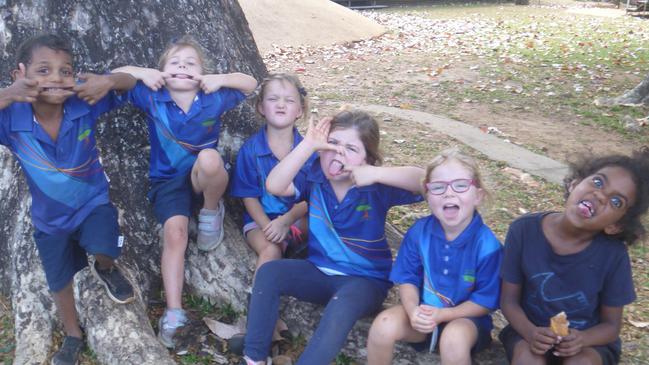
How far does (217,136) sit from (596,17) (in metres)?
18.9

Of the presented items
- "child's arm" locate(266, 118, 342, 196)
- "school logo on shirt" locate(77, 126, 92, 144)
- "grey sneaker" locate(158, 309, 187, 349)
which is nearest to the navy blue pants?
"child's arm" locate(266, 118, 342, 196)

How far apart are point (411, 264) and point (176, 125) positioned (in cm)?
149

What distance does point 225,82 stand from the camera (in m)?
3.61

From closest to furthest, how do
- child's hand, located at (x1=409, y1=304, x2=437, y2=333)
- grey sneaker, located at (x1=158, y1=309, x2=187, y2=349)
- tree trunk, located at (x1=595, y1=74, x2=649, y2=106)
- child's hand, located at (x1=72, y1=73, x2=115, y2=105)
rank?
child's hand, located at (x1=409, y1=304, x2=437, y2=333) < child's hand, located at (x1=72, y1=73, x2=115, y2=105) < grey sneaker, located at (x1=158, y1=309, x2=187, y2=349) < tree trunk, located at (x1=595, y1=74, x2=649, y2=106)

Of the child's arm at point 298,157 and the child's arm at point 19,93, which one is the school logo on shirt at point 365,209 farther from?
the child's arm at point 19,93

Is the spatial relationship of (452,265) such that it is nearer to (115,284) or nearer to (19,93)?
(115,284)

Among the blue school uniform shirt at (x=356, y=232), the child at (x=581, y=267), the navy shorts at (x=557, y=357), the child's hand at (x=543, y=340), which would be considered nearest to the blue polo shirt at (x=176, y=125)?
the blue school uniform shirt at (x=356, y=232)

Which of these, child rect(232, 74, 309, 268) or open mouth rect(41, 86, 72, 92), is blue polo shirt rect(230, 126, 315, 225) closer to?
child rect(232, 74, 309, 268)

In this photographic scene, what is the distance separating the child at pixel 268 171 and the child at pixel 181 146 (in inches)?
6.0

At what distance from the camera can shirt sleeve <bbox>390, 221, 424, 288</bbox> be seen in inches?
118

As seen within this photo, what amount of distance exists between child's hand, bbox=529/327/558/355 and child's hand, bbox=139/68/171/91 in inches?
88.4

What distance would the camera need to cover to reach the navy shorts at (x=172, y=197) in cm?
348

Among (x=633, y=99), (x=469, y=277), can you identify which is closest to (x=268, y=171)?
(x=469, y=277)

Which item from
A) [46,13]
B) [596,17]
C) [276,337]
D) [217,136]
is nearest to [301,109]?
[217,136]
